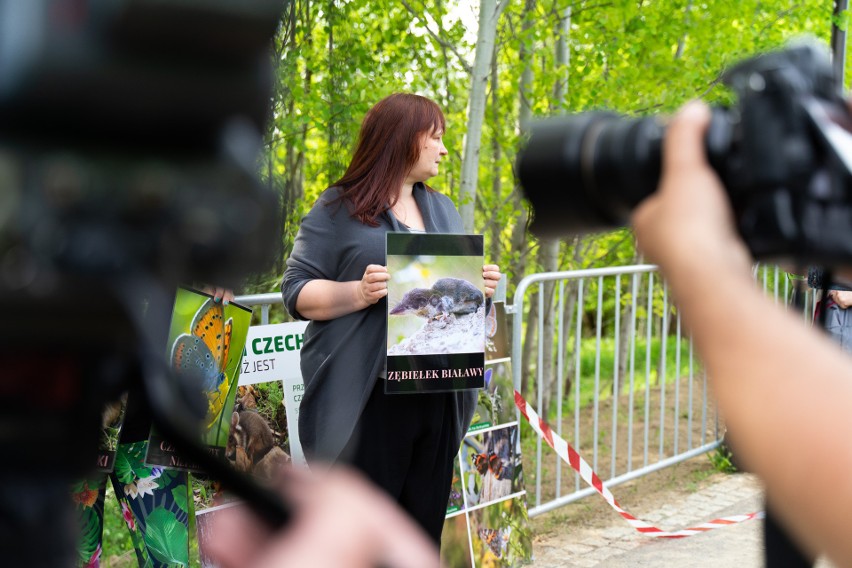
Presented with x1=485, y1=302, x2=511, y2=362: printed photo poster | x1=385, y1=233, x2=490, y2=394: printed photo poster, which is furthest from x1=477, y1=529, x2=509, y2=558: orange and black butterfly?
x1=385, y1=233, x2=490, y2=394: printed photo poster

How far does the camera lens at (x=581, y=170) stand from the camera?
3.20 feet

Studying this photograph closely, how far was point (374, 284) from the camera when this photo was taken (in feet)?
10.6

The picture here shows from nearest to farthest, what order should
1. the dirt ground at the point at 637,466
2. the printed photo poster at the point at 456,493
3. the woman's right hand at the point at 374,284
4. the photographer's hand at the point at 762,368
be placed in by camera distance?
the photographer's hand at the point at 762,368 → the woman's right hand at the point at 374,284 → the printed photo poster at the point at 456,493 → the dirt ground at the point at 637,466

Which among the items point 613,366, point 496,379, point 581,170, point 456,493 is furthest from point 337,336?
point 613,366

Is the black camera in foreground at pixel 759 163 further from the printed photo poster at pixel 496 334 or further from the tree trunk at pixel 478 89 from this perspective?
the tree trunk at pixel 478 89

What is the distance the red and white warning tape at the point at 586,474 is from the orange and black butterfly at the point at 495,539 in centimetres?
52

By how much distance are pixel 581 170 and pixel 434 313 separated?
2.36 m

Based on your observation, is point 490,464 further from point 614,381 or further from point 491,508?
point 614,381

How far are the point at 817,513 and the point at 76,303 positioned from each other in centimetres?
52

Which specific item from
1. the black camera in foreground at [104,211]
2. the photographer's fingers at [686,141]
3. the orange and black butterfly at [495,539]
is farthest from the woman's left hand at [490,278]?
the black camera in foreground at [104,211]

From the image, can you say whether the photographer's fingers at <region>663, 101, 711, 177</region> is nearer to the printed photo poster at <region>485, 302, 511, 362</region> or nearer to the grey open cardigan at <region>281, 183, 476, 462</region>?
the grey open cardigan at <region>281, 183, 476, 462</region>

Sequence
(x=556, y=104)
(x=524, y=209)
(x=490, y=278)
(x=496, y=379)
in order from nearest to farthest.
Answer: (x=490, y=278) < (x=496, y=379) < (x=556, y=104) < (x=524, y=209)

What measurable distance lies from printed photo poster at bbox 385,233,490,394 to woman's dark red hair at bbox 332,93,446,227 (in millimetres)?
206

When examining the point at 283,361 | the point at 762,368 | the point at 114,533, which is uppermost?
the point at 762,368
